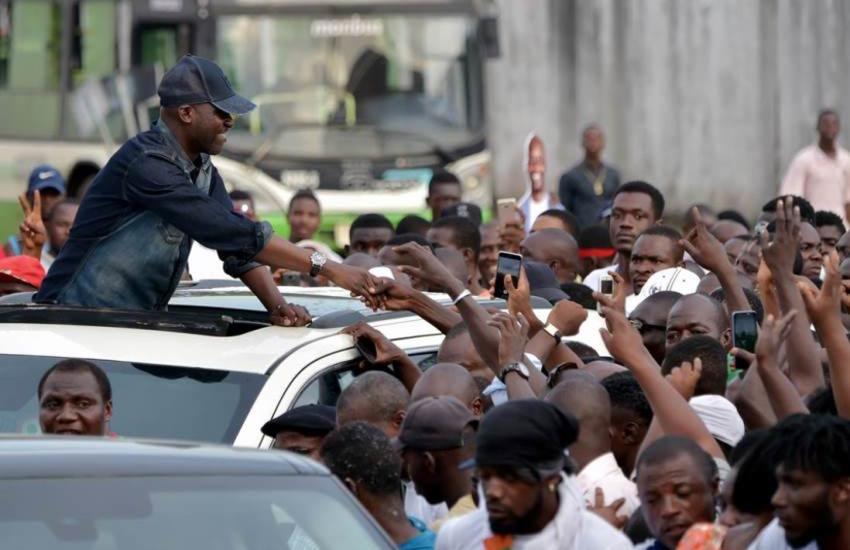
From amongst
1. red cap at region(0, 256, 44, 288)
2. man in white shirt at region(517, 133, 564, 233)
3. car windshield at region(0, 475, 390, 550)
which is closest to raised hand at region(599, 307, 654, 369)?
car windshield at region(0, 475, 390, 550)

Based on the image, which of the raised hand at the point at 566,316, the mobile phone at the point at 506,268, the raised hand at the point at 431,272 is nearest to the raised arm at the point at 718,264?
the raised hand at the point at 566,316

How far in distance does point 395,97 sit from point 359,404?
16.2 m

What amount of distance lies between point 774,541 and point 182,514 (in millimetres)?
1481

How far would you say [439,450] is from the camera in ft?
20.3

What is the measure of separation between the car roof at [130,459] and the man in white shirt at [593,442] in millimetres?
1593

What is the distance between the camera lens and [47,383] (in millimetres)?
6516

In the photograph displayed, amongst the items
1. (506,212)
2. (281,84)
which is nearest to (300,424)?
(506,212)

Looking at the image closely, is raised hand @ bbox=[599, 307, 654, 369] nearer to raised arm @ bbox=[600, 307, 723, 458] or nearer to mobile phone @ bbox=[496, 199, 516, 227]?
raised arm @ bbox=[600, 307, 723, 458]

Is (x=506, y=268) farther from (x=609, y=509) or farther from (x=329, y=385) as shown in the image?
(x=609, y=509)

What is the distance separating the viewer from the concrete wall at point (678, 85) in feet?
90.7

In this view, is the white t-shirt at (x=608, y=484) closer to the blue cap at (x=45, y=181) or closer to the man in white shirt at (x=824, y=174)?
the blue cap at (x=45, y=181)

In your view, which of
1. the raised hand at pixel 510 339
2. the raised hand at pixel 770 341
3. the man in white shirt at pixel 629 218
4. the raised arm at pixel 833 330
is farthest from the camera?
the man in white shirt at pixel 629 218

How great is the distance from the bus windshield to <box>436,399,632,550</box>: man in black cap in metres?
17.4

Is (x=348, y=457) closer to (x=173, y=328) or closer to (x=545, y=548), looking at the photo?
(x=545, y=548)
